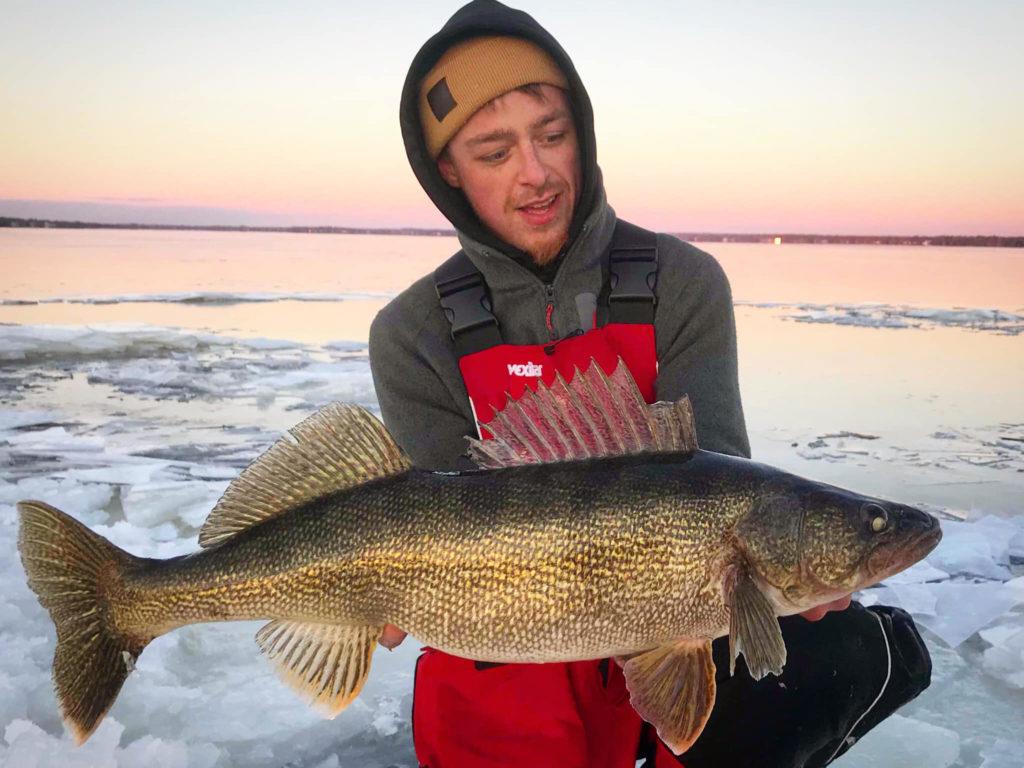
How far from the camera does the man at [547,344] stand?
2627mm

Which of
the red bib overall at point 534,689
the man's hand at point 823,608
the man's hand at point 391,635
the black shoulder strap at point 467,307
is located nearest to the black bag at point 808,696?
the man's hand at point 823,608

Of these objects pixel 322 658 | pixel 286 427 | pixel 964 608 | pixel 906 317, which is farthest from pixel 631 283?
pixel 906 317

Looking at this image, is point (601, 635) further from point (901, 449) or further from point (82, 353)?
point (82, 353)

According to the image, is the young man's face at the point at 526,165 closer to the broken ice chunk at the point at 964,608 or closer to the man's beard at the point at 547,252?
the man's beard at the point at 547,252

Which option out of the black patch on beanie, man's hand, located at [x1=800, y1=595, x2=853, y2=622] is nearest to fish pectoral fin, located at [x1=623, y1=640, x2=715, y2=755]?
man's hand, located at [x1=800, y1=595, x2=853, y2=622]

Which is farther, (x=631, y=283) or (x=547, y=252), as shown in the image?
(x=547, y=252)

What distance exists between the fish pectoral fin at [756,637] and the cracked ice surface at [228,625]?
4.30ft

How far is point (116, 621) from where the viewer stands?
2369 mm

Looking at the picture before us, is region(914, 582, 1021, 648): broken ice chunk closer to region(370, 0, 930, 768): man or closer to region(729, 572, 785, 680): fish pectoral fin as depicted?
region(370, 0, 930, 768): man

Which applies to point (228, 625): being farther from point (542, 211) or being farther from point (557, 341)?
point (542, 211)

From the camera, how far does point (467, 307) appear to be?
320 cm

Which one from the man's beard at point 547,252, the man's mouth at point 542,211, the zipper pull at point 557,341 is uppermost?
the man's mouth at point 542,211

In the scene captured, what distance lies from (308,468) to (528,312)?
1.19 meters

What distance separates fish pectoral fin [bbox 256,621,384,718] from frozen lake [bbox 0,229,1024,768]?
2.77ft
